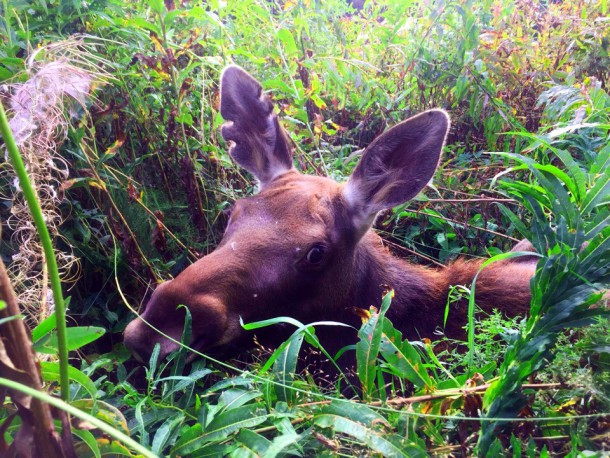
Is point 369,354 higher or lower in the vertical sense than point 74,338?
lower

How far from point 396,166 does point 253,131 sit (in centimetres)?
133

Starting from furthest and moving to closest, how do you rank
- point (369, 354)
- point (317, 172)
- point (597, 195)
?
point (317, 172), point (597, 195), point (369, 354)

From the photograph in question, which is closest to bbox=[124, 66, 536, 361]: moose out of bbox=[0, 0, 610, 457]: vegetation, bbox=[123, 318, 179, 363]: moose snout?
bbox=[123, 318, 179, 363]: moose snout

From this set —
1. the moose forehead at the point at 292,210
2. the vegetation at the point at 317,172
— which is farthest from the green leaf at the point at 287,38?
the moose forehead at the point at 292,210

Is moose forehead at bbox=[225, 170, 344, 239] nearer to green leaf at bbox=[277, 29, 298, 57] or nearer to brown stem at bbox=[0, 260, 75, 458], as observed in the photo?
green leaf at bbox=[277, 29, 298, 57]

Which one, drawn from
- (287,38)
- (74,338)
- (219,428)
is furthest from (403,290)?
(74,338)

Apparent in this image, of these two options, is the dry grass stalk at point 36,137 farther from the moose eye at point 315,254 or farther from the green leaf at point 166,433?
the moose eye at point 315,254

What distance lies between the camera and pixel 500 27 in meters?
5.87

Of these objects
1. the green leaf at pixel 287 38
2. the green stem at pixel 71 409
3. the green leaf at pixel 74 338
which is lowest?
the green leaf at pixel 74 338

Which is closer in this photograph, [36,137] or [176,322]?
[36,137]

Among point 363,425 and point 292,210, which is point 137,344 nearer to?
point 292,210

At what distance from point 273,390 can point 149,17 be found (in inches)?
136

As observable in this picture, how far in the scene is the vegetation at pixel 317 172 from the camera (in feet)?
5.95

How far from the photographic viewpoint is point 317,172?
5008 millimetres
